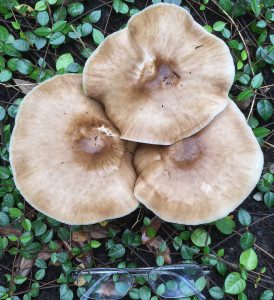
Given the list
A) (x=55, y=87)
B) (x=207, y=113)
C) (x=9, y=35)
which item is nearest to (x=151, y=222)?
(x=207, y=113)

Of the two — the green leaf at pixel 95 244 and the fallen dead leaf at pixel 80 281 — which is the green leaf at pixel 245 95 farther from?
the fallen dead leaf at pixel 80 281

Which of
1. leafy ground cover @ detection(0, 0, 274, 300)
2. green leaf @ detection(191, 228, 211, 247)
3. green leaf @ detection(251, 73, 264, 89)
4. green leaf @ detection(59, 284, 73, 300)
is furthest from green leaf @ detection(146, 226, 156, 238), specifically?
green leaf @ detection(251, 73, 264, 89)

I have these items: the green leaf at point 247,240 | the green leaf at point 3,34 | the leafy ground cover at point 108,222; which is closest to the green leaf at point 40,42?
the leafy ground cover at point 108,222

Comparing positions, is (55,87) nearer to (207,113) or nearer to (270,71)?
(207,113)

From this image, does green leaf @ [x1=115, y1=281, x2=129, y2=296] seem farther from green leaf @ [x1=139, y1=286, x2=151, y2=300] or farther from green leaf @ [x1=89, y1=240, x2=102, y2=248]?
green leaf @ [x1=89, y1=240, x2=102, y2=248]

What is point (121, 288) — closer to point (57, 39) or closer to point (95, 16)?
point (57, 39)
